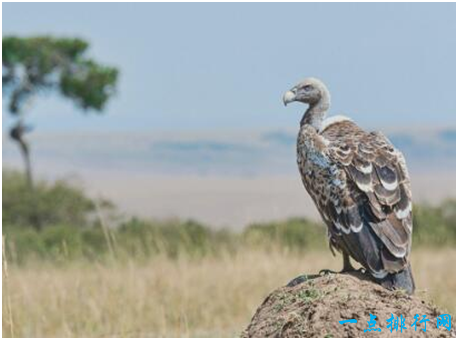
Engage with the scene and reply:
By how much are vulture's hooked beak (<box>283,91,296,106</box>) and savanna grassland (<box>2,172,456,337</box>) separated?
58.2 inches

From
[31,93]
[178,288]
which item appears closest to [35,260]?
[178,288]

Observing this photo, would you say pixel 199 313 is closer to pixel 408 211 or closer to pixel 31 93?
pixel 408 211

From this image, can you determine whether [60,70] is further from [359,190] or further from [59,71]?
[359,190]

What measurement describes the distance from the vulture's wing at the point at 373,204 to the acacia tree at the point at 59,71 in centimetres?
2856

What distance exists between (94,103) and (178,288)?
2036 centimetres

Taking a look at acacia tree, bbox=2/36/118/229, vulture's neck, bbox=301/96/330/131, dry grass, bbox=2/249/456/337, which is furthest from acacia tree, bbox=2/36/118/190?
vulture's neck, bbox=301/96/330/131

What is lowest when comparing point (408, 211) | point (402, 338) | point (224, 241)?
point (224, 241)

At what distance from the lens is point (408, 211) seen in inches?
298

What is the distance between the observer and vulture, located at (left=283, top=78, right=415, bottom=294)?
7.43 meters

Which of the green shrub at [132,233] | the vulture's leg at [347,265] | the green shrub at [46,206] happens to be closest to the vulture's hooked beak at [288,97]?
the vulture's leg at [347,265]

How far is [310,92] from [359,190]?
817mm

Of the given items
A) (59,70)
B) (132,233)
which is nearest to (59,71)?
(59,70)

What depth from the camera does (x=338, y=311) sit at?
6.89 meters

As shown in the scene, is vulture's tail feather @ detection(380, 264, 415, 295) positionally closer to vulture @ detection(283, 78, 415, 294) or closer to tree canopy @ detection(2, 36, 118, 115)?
vulture @ detection(283, 78, 415, 294)
